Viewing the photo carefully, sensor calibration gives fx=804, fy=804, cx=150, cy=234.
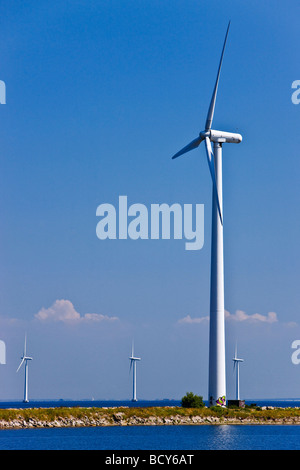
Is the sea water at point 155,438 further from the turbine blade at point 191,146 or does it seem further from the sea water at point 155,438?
the turbine blade at point 191,146

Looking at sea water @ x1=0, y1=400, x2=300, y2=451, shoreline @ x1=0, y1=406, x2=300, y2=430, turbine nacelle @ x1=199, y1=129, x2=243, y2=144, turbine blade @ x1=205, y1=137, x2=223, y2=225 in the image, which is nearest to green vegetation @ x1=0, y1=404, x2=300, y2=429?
shoreline @ x1=0, y1=406, x2=300, y2=430

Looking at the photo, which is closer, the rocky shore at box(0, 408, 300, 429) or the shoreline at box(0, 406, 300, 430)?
the shoreline at box(0, 406, 300, 430)

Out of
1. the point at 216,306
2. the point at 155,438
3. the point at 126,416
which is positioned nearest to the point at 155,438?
the point at 155,438

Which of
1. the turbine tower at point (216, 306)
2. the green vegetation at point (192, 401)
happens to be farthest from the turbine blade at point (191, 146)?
the green vegetation at point (192, 401)

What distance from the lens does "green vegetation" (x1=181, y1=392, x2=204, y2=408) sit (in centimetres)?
11125

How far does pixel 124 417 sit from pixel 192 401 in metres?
12.8

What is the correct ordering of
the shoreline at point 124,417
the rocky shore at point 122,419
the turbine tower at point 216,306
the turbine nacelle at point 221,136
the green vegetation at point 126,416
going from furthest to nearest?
1. the turbine nacelle at point 221,136
2. the turbine tower at point 216,306
3. the rocky shore at point 122,419
4. the green vegetation at point 126,416
5. the shoreline at point 124,417

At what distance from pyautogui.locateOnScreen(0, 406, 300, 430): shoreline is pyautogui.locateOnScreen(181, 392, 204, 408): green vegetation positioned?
4.22 metres

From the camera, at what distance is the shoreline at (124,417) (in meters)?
98.4

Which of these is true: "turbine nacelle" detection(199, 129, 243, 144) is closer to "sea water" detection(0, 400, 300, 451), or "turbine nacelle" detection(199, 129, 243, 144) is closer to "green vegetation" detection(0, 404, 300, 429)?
"green vegetation" detection(0, 404, 300, 429)

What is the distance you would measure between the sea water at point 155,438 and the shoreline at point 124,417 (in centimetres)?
199

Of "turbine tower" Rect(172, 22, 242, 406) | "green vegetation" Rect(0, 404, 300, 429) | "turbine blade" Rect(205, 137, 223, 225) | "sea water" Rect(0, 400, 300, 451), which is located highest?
"turbine blade" Rect(205, 137, 223, 225)

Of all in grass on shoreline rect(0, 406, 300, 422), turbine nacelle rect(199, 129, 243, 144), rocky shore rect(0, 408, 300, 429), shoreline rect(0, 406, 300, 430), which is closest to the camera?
shoreline rect(0, 406, 300, 430)

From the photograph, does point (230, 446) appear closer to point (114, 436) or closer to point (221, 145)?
point (114, 436)
